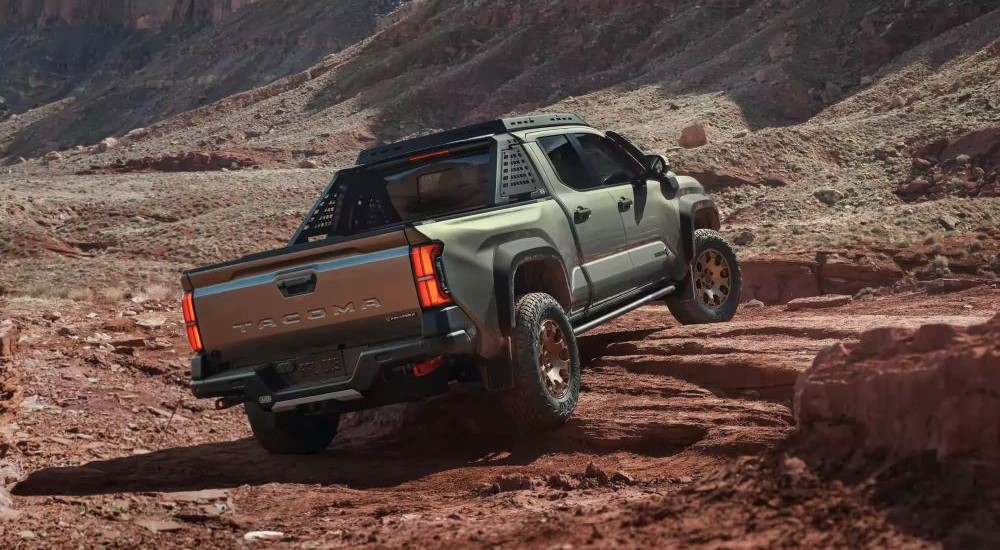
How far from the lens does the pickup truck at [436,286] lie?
641 cm

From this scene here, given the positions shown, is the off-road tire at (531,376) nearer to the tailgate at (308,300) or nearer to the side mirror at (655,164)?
the tailgate at (308,300)

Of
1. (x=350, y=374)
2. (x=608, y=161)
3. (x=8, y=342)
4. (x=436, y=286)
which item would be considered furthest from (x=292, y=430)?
(x=8, y=342)

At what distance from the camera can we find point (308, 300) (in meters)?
6.54

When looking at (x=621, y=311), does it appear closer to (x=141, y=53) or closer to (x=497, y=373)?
(x=497, y=373)

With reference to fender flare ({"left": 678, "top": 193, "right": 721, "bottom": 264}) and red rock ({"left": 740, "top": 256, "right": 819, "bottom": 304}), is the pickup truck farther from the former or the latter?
red rock ({"left": 740, "top": 256, "right": 819, "bottom": 304})

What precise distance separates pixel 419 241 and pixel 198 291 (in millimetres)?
1408

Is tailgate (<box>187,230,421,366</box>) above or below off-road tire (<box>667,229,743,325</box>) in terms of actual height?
above

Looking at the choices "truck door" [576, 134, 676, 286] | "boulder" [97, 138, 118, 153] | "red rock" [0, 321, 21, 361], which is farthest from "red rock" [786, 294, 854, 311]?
"boulder" [97, 138, 118, 153]

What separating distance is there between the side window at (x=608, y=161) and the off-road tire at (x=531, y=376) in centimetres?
172

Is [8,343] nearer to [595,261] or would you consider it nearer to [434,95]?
[595,261]

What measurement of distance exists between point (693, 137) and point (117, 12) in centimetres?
6732

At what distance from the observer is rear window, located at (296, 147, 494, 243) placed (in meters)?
7.88

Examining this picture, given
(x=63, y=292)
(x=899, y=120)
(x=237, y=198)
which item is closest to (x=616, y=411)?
(x=63, y=292)

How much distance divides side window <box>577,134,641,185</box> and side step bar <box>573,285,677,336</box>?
0.84 meters
